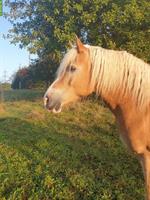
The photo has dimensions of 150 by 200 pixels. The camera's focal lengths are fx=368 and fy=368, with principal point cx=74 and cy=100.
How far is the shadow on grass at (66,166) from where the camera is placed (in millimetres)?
5121

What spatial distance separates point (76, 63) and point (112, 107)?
67 centimetres

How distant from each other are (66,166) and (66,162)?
25 cm

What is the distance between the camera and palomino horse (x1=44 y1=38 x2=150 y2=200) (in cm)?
417

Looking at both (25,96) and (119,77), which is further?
(25,96)

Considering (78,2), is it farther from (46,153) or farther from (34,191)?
(34,191)

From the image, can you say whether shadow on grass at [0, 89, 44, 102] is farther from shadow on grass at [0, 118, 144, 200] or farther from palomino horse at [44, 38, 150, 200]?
palomino horse at [44, 38, 150, 200]

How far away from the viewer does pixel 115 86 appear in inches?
167

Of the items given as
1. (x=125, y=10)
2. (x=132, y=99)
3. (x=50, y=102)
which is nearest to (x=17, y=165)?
(x=50, y=102)

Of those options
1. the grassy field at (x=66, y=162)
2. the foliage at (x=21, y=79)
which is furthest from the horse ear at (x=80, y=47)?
the foliage at (x=21, y=79)

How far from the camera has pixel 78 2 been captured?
14.2 m

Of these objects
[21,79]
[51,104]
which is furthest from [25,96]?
[51,104]

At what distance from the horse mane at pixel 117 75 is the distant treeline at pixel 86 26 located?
27.4ft

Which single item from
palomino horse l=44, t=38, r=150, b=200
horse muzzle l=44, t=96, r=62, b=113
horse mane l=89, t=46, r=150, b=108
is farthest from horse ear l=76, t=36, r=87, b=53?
horse muzzle l=44, t=96, r=62, b=113

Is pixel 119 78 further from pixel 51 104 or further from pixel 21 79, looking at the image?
pixel 21 79
